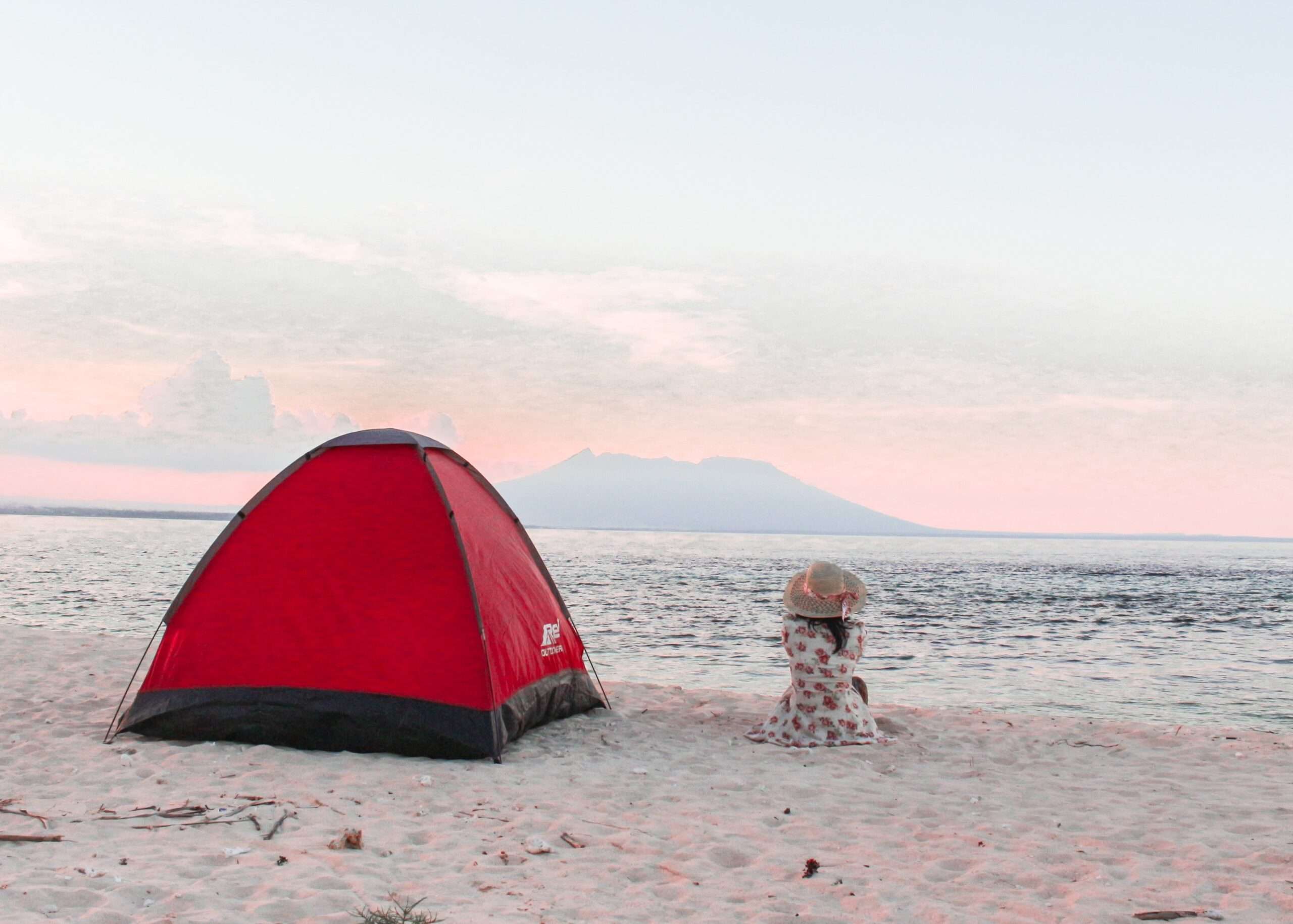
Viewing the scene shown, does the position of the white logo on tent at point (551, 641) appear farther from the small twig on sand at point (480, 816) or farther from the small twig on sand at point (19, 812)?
the small twig on sand at point (19, 812)

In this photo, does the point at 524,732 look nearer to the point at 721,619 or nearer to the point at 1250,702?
the point at 1250,702

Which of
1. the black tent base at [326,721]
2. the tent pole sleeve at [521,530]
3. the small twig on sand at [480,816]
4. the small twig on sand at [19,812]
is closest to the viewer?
the small twig on sand at [19,812]

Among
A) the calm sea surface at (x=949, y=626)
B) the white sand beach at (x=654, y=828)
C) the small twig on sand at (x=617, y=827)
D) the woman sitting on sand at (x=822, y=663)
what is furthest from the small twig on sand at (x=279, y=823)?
the calm sea surface at (x=949, y=626)

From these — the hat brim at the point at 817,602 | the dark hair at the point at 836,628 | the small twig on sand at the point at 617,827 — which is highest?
the hat brim at the point at 817,602

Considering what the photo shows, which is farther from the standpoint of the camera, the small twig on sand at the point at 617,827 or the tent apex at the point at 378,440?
the tent apex at the point at 378,440

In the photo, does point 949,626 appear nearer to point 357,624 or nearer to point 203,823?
point 357,624

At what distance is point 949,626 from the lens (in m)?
23.8

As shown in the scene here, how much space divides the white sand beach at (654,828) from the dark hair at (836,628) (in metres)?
1.02

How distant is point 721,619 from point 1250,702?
40.0 feet

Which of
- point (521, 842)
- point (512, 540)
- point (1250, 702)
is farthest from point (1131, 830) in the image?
point (1250, 702)

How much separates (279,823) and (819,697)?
197 inches

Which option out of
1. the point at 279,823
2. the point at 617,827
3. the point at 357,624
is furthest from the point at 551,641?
the point at 279,823

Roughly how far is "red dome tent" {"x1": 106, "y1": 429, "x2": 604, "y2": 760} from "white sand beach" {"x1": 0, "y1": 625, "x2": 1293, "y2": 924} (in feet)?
0.99

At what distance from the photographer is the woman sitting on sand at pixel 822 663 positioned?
8609mm
